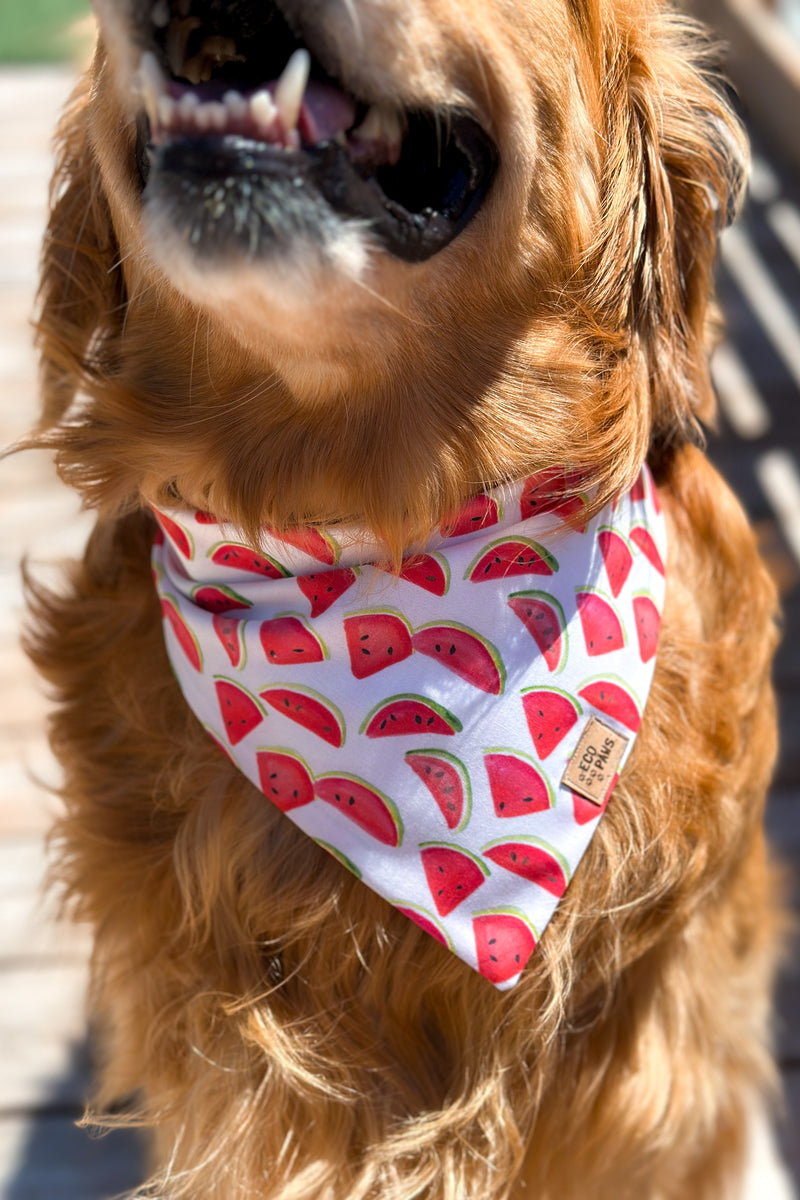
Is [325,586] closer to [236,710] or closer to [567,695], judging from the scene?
[236,710]

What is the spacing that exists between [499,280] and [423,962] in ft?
3.02

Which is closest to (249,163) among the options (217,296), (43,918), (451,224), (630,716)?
(217,296)

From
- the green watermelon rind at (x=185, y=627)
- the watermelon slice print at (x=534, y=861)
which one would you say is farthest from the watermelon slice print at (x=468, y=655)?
the green watermelon rind at (x=185, y=627)

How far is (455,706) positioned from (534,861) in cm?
24

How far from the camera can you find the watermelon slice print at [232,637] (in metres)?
1.54

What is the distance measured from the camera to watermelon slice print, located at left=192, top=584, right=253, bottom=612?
158 cm

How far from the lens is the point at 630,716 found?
152 cm

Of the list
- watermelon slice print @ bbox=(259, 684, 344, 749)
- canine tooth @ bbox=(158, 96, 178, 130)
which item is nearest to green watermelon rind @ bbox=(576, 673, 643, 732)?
watermelon slice print @ bbox=(259, 684, 344, 749)

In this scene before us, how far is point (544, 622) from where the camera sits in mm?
1507

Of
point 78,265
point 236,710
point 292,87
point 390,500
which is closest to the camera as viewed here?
point 292,87

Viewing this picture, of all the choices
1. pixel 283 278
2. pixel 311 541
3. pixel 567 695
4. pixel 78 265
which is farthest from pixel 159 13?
pixel 567 695

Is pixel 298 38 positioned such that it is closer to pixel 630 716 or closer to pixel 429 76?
pixel 429 76

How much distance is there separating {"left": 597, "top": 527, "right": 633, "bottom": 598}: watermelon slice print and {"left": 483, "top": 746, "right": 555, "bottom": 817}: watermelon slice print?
0.27m

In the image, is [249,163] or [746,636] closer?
[249,163]
